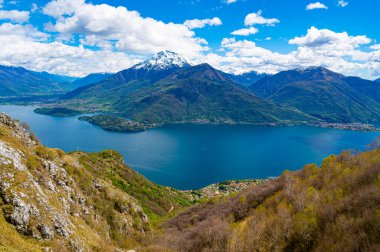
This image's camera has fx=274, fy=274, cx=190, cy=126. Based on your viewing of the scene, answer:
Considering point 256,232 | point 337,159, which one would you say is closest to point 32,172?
point 256,232

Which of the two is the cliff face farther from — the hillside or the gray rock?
the hillside

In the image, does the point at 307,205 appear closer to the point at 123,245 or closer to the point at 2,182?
the point at 123,245

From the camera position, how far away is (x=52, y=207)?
101 feet

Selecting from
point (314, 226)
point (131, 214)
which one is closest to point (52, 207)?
point (131, 214)

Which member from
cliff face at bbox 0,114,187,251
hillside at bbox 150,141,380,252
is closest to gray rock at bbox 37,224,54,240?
cliff face at bbox 0,114,187,251

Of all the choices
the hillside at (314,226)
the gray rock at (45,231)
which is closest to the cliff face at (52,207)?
the gray rock at (45,231)

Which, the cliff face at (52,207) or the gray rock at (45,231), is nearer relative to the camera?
the cliff face at (52,207)

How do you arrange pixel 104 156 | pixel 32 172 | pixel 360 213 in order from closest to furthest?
pixel 360 213, pixel 32 172, pixel 104 156

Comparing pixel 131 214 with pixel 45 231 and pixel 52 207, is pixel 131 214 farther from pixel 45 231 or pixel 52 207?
pixel 45 231

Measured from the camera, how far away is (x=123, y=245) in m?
45.1

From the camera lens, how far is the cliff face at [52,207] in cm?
2531

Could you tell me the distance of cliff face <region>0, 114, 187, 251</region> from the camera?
25312 millimetres

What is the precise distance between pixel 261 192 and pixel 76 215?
42.3 meters

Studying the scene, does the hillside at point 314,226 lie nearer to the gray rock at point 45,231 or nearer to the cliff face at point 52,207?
the cliff face at point 52,207
